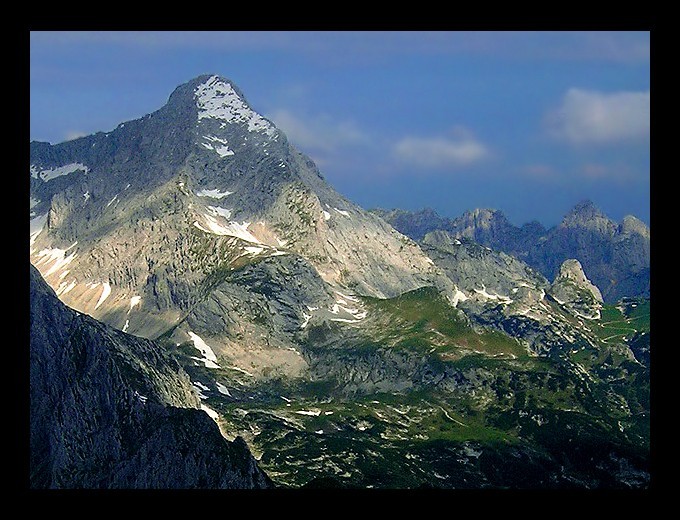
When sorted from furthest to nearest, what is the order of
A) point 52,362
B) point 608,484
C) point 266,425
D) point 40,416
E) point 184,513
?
point 266,425, point 608,484, point 52,362, point 40,416, point 184,513

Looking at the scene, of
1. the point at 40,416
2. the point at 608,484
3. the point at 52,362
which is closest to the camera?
the point at 40,416

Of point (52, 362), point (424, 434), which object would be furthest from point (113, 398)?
point (424, 434)
